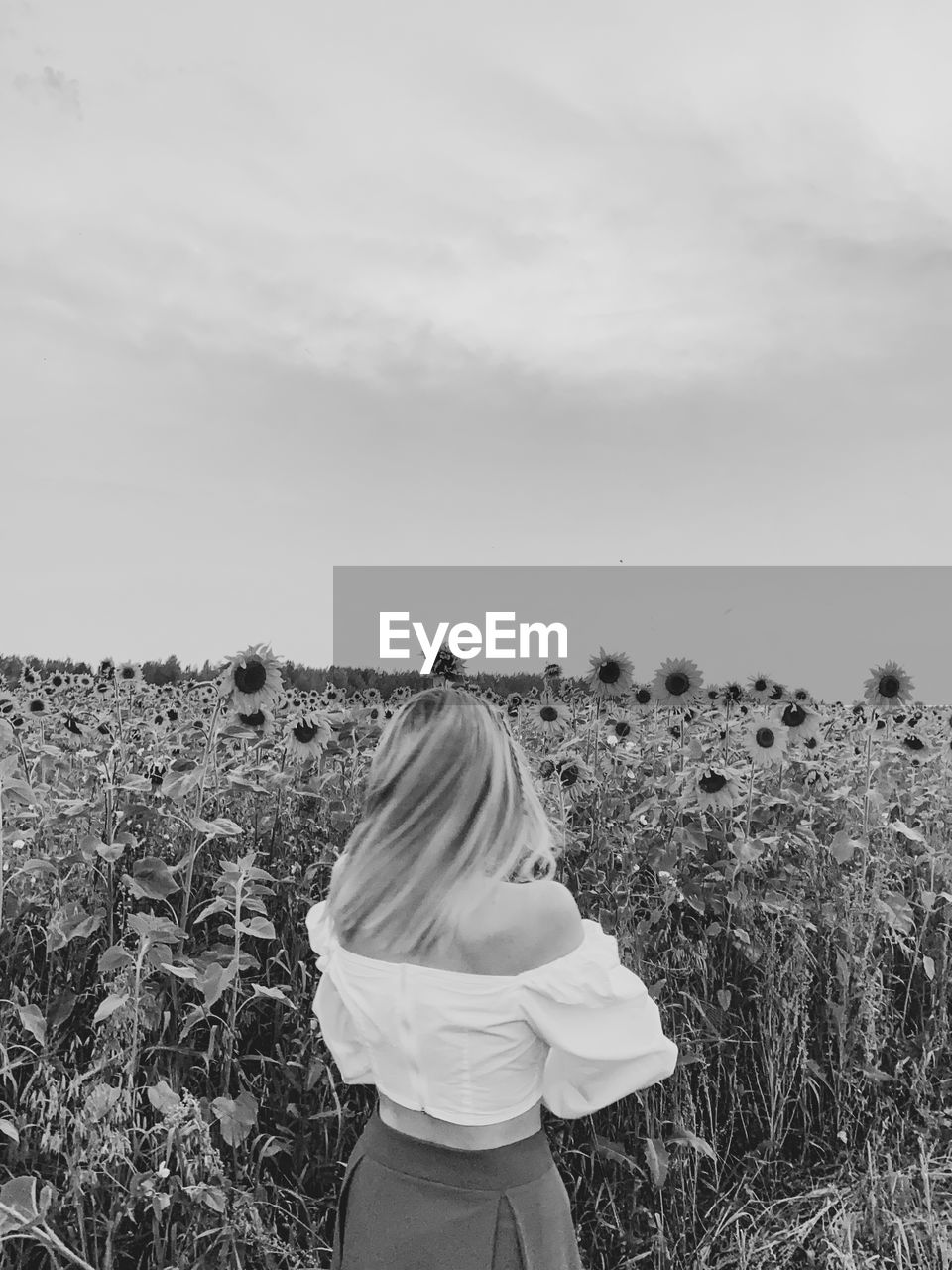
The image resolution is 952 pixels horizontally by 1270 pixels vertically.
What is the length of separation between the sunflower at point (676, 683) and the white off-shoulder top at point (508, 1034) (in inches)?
161

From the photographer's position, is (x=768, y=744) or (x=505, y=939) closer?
(x=505, y=939)

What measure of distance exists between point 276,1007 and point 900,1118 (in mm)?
2641

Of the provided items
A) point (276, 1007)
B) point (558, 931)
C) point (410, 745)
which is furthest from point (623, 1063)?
point (276, 1007)

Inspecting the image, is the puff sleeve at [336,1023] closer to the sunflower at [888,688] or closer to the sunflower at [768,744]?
the sunflower at [768,744]

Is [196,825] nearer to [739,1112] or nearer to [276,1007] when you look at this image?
[276,1007]

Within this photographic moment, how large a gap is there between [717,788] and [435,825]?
2.88m

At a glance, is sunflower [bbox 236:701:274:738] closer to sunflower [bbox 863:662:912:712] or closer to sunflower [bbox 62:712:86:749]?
sunflower [bbox 62:712:86:749]

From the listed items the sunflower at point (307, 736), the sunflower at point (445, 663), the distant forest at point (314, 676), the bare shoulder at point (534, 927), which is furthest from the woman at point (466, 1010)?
the distant forest at point (314, 676)

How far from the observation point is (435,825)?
222 centimetres

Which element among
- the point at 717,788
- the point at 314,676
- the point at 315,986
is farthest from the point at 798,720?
the point at 314,676

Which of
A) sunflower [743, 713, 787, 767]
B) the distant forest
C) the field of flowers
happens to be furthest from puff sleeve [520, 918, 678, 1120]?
the distant forest

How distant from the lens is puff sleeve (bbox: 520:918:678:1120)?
2.08 metres

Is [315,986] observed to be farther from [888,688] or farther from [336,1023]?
[888,688]

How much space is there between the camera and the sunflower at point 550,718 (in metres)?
6.79
